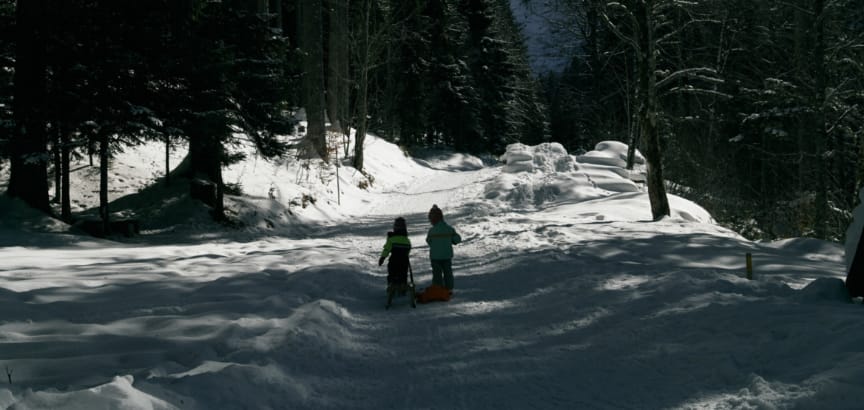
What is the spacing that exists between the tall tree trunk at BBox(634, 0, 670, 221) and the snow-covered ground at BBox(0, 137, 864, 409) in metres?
1.03

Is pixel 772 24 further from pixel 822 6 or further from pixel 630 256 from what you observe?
pixel 630 256

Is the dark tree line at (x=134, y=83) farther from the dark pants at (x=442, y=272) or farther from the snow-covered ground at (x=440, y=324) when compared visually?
the dark pants at (x=442, y=272)

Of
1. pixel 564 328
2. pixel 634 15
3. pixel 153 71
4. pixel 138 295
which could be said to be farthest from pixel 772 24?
pixel 138 295

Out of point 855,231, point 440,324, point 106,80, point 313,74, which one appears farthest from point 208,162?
point 855,231

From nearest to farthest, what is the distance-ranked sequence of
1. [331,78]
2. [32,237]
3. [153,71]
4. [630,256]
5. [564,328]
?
1. [564,328]
2. [630,256]
3. [32,237]
4. [153,71]
5. [331,78]

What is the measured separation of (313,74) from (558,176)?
1140cm

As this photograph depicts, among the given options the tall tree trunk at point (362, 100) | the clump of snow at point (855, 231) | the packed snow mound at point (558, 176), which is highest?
the tall tree trunk at point (362, 100)

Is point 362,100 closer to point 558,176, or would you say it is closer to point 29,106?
point 558,176

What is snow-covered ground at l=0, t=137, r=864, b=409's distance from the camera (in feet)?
14.5

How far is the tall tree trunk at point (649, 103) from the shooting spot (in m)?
13.3

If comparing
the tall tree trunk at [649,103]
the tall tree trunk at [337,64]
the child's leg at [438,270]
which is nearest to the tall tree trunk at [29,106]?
the child's leg at [438,270]

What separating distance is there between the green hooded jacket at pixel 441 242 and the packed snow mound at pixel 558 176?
10.6 metres

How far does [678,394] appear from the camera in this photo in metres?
4.44

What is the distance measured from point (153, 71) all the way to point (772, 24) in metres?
20.3
